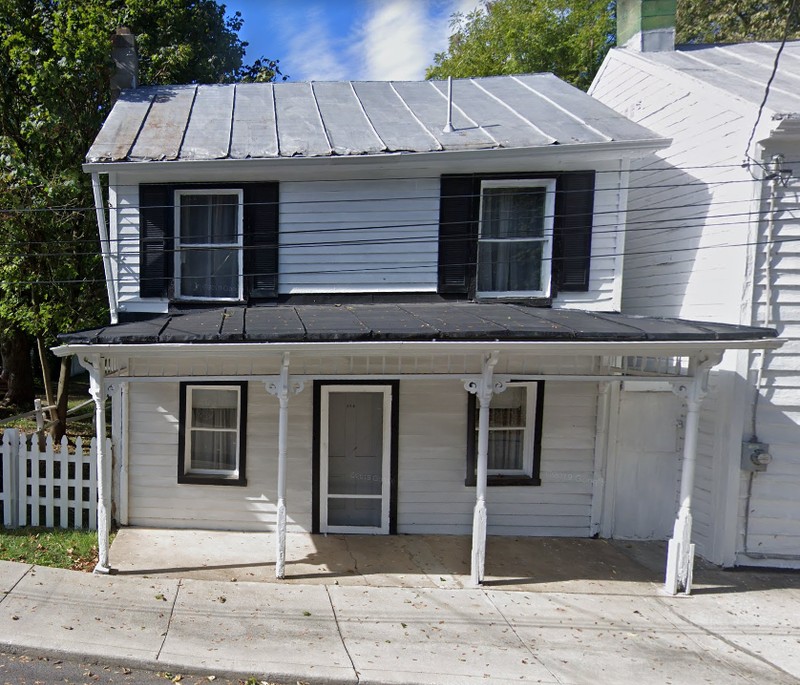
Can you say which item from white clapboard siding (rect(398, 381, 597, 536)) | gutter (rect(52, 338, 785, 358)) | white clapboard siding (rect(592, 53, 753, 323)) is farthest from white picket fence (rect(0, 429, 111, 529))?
white clapboard siding (rect(592, 53, 753, 323))

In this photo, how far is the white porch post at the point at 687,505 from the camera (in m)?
6.21

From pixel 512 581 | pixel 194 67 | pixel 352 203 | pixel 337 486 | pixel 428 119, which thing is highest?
pixel 194 67

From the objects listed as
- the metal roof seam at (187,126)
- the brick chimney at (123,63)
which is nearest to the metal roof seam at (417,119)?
the metal roof seam at (187,126)

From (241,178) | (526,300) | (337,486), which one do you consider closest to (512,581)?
(337,486)

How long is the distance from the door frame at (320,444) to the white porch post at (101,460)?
2495 millimetres

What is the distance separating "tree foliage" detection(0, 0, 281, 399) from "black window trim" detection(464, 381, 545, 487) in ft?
21.4

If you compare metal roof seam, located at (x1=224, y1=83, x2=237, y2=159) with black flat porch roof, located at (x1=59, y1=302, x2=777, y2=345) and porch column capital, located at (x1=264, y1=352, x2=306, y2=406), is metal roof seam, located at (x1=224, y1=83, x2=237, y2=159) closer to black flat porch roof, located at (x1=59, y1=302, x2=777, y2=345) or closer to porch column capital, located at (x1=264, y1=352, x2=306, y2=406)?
black flat porch roof, located at (x1=59, y1=302, x2=777, y2=345)

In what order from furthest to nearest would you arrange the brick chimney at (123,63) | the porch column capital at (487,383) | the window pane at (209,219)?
the brick chimney at (123,63) → the window pane at (209,219) → the porch column capital at (487,383)

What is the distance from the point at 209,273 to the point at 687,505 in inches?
263

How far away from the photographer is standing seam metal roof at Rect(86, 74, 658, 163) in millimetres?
7348

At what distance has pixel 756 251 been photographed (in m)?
6.78

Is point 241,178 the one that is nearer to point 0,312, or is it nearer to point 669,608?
point 0,312

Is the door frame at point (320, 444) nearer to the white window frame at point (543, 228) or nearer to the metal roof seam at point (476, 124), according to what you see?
the white window frame at point (543, 228)

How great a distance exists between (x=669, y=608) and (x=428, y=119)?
707 centimetres
